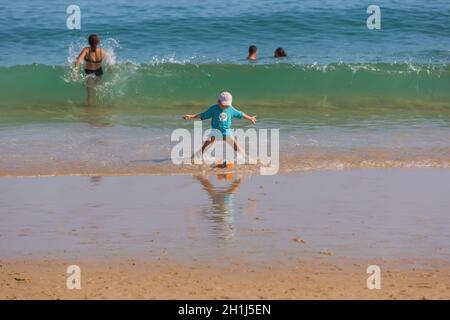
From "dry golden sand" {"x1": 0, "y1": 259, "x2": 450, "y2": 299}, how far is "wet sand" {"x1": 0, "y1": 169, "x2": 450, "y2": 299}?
0.05 ft

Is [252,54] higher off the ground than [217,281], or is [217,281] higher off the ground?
[217,281]

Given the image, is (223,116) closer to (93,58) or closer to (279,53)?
(93,58)

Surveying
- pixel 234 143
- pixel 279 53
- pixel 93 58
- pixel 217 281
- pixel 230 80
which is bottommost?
pixel 230 80

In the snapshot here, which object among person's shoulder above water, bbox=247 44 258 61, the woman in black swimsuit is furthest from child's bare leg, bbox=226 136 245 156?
person's shoulder above water, bbox=247 44 258 61

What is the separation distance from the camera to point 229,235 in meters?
8.39

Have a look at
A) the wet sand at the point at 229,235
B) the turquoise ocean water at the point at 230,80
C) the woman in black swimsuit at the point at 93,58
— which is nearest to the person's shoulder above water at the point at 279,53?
the turquoise ocean water at the point at 230,80

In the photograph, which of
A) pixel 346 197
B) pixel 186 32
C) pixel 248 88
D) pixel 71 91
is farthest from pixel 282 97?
pixel 346 197

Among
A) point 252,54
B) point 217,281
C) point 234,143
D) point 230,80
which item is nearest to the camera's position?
point 217,281

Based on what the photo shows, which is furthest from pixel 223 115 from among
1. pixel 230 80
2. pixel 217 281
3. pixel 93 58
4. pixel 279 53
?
pixel 279 53

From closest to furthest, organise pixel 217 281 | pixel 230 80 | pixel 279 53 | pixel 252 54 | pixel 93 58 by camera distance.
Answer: pixel 217 281 < pixel 93 58 < pixel 230 80 < pixel 252 54 < pixel 279 53

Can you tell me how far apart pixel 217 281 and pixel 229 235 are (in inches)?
51.2

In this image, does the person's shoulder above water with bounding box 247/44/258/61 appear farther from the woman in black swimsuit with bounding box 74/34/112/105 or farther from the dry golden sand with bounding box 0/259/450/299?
the dry golden sand with bounding box 0/259/450/299

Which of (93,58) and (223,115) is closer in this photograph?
(223,115)
